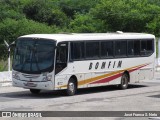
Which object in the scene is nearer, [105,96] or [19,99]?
[19,99]

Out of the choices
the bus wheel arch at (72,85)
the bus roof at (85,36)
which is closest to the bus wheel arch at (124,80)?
→ the bus roof at (85,36)

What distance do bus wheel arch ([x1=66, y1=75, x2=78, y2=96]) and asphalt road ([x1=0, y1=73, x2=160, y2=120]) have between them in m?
0.30

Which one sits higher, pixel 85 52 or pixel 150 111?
pixel 85 52

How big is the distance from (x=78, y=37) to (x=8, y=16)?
109 feet

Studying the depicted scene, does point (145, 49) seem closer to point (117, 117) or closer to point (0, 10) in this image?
point (117, 117)

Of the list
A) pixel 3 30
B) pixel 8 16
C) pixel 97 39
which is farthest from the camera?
pixel 8 16

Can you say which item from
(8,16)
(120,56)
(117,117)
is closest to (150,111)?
(117,117)

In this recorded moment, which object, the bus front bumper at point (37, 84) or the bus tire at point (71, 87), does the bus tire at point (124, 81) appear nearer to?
the bus tire at point (71, 87)

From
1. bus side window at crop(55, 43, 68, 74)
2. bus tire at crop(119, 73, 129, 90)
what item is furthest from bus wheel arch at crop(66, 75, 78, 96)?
bus tire at crop(119, 73, 129, 90)

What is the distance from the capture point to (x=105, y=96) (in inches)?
853

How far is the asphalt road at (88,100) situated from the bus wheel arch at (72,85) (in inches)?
11.7

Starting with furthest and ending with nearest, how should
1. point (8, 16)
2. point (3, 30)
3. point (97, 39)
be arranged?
point (8, 16) → point (3, 30) → point (97, 39)

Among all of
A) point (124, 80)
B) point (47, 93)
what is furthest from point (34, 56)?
point (124, 80)

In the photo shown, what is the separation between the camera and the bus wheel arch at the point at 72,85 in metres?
21.8
